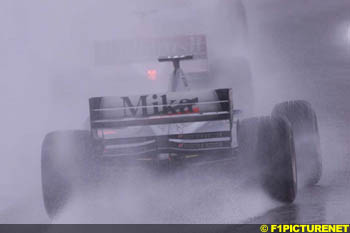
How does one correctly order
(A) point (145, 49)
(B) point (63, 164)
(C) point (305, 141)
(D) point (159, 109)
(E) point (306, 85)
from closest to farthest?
(D) point (159, 109), (B) point (63, 164), (C) point (305, 141), (A) point (145, 49), (E) point (306, 85)

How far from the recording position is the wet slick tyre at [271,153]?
17.5 feet

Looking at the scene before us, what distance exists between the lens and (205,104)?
17.6 ft

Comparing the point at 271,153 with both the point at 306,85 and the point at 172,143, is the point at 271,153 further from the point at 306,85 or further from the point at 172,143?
the point at 306,85

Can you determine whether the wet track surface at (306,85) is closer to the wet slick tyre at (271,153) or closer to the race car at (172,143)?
the wet slick tyre at (271,153)

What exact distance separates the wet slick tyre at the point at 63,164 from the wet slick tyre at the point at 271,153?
1.24 m

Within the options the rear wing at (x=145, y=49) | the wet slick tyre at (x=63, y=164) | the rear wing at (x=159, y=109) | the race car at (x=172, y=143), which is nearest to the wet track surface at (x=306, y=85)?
the race car at (x=172, y=143)

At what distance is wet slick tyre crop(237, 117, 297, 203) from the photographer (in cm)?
533

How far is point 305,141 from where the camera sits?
6.51 metres

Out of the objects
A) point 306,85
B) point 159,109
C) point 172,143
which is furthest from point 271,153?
point 306,85

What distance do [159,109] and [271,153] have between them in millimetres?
954

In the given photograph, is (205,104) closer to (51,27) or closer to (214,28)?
(51,27)

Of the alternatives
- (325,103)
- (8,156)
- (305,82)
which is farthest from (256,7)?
(8,156)

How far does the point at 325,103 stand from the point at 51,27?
6995 millimetres

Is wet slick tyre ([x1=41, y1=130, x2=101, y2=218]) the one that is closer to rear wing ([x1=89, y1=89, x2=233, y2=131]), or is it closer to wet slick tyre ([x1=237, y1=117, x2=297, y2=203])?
rear wing ([x1=89, y1=89, x2=233, y2=131])
